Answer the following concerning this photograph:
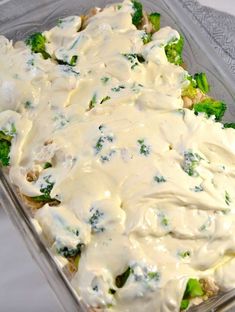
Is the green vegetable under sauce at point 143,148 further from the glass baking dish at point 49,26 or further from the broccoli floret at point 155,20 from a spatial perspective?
the broccoli floret at point 155,20

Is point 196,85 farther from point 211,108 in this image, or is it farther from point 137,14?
point 137,14

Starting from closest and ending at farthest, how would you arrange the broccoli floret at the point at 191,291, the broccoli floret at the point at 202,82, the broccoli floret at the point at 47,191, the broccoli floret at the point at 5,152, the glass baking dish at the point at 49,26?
the broccoli floret at the point at 191,291 → the glass baking dish at the point at 49,26 → the broccoli floret at the point at 47,191 → the broccoli floret at the point at 5,152 → the broccoli floret at the point at 202,82

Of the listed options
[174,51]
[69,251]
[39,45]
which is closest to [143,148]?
[69,251]

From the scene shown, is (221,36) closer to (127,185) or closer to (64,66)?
(64,66)

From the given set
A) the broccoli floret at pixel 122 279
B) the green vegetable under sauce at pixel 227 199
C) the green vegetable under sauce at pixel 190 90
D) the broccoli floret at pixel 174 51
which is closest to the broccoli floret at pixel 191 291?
the broccoli floret at pixel 122 279

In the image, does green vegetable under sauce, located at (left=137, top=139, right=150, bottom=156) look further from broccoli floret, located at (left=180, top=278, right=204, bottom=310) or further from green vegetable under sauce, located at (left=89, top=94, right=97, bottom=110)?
broccoli floret, located at (left=180, top=278, right=204, bottom=310)
